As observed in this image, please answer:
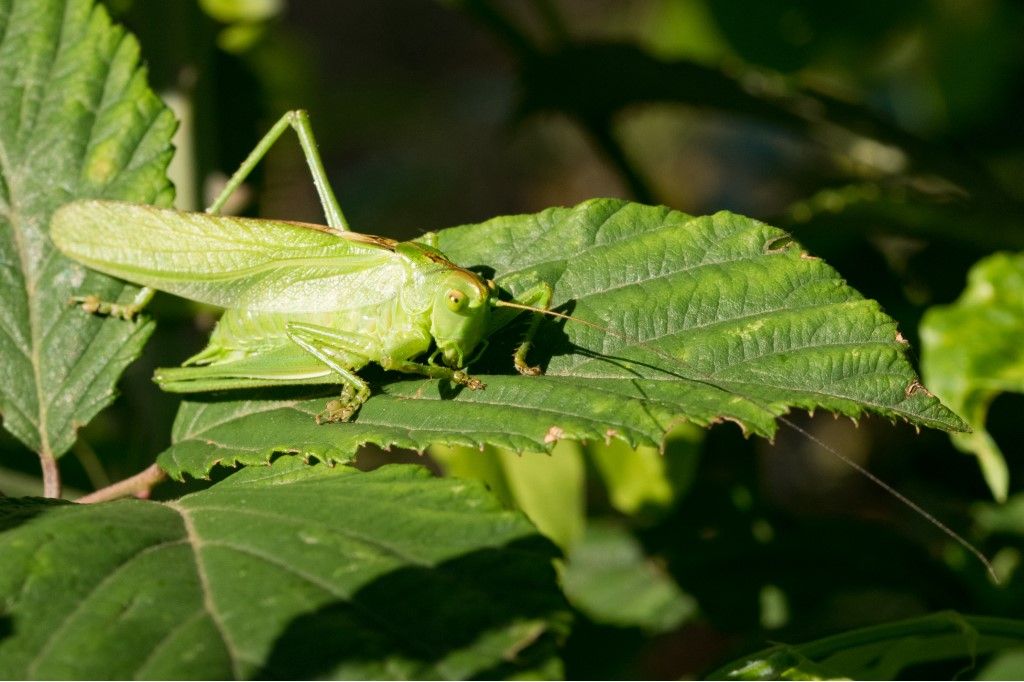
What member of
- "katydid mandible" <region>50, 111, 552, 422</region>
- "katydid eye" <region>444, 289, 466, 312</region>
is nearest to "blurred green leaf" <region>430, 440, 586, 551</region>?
"katydid mandible" <region>50, 111, 552, 422</region>

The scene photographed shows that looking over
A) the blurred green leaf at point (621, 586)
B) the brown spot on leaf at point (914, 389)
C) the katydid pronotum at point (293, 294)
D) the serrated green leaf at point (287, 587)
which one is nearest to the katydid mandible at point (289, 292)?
the katydid pronotum at point (293, 294)

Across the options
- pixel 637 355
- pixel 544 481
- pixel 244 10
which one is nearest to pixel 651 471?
pixel 544 481

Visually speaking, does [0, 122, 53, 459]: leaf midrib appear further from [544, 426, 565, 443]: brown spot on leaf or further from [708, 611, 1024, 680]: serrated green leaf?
[708, 611, 1024, 680]: serrated green leaf

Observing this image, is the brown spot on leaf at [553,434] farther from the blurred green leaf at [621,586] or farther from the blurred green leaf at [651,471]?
the blurred green leaf at [621,586]

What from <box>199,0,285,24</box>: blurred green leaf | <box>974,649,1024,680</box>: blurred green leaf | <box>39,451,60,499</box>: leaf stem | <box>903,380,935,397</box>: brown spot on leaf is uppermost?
<box>199,0,285,24</box>: blurred green leaf

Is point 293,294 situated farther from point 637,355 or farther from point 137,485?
point 637,355

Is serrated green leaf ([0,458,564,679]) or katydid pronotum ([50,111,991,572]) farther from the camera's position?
katydid pronotum ([50,111,991,572])

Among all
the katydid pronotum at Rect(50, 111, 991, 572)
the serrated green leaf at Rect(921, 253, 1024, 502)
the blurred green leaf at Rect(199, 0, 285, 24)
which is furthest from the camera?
the blurred green leaf at Rect(199, 0, 285, 24)
